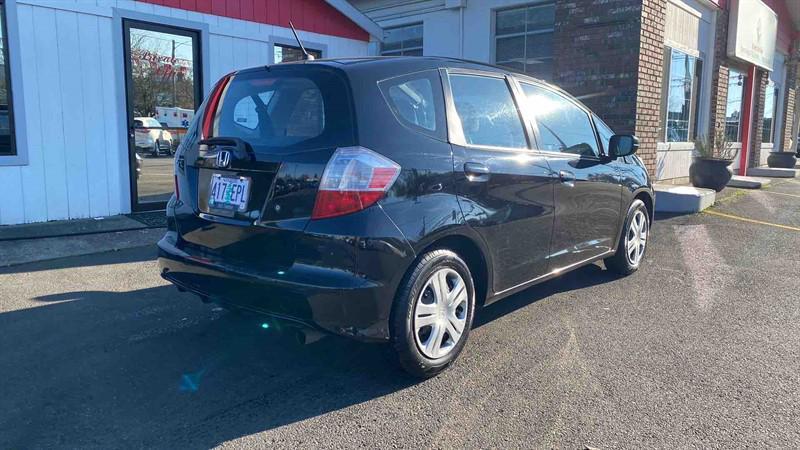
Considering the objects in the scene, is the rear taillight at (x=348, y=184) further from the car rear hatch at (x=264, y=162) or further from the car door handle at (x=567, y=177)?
the car door handle at (x=567, y=177)

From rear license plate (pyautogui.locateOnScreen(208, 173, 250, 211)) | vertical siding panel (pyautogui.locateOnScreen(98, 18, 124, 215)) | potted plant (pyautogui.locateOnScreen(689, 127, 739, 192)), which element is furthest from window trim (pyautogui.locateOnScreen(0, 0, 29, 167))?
potted plant (pyautogui.locateOnScreen(689, 127, 739, 192))

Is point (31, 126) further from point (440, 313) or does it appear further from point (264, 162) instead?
point (440, 313)

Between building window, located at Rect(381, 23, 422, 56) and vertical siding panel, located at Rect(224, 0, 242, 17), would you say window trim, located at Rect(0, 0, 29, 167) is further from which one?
building window, located at Rect(381, 23, 422, 56)

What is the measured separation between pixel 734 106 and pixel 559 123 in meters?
12.6

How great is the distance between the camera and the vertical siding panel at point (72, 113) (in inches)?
281

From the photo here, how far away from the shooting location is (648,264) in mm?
6000

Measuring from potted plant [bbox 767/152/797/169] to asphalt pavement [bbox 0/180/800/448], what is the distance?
45.8ft

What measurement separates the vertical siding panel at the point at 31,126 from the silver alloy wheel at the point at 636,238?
659cm

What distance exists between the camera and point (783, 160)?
16.9 metres

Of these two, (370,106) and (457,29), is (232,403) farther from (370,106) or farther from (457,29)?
(457,29)

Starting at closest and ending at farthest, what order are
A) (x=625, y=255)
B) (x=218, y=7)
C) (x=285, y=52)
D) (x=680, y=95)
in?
(x=625, y=255)
(x=218, y=7)
(x=285, y=52)
(x=680, y=95)

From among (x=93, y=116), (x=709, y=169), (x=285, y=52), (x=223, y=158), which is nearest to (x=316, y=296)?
(x=223, y=158)

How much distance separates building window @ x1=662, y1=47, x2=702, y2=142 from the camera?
11.0 metres

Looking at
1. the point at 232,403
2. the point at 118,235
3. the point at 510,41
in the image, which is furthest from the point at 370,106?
the point at 510,41
